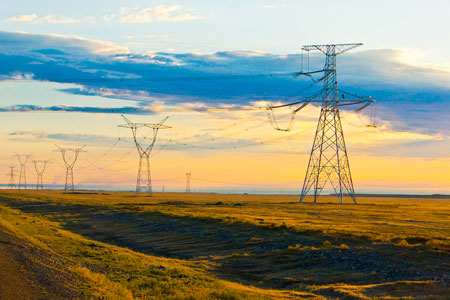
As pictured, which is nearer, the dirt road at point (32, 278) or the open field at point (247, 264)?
the dirt road at point (32, 278)

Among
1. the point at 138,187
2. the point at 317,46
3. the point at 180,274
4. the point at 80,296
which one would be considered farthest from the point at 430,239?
the point at 138,187

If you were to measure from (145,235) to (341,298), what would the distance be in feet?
133

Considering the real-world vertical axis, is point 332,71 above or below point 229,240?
above

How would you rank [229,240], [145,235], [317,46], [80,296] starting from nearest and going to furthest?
[80,296] → [229,240] → [145,235] → [317,46]

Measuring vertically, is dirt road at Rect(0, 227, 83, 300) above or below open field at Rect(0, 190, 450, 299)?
above

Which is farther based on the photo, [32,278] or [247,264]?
[247,264]

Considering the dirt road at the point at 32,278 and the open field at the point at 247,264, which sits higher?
the dirt road at the point at 32,278

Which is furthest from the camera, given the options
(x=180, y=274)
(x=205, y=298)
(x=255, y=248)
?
(x=255, y=248)

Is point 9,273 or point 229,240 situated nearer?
point 9,273

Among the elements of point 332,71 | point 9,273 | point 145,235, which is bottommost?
point 145,235

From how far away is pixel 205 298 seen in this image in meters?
26.2

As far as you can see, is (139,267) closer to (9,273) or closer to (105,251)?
(105,251)

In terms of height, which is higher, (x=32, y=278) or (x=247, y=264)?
(x=32, y=278)

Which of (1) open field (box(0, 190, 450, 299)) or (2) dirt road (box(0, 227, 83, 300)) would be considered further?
(1) open field (box(0, 190, 450, 299))
